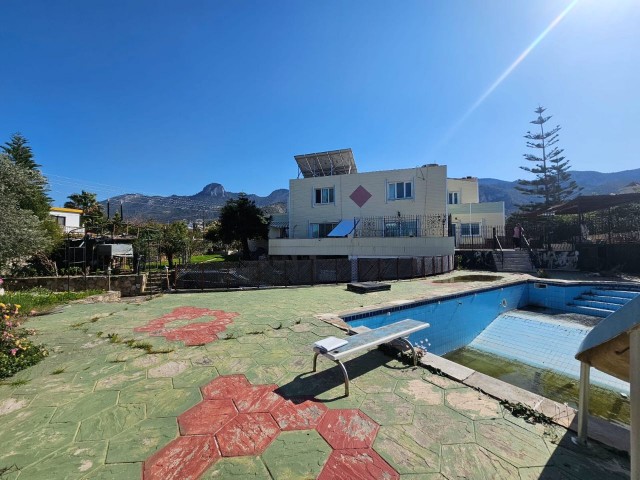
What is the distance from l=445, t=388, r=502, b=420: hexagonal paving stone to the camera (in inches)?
119

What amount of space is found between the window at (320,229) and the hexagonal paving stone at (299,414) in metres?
21.3

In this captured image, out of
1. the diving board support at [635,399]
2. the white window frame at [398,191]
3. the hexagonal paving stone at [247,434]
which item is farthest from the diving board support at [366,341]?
the white window frame at [398,191]

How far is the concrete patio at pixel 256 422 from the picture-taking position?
91.3 inches

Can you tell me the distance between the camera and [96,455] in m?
2.47

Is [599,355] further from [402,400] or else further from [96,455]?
[96,455]

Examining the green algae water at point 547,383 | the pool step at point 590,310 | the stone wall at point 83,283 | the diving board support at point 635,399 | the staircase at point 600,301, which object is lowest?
the green algae water at point 547,383

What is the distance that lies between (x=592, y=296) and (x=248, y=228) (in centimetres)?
2448

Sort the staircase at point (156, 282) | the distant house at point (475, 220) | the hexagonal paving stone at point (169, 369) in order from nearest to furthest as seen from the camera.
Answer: the hexagonal paving stone at point (169, 369)
the staircase at point (156, 282)
the distant house at point (475, 220)

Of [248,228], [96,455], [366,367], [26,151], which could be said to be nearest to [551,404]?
[366,367]

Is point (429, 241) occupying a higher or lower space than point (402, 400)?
higher

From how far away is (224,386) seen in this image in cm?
362

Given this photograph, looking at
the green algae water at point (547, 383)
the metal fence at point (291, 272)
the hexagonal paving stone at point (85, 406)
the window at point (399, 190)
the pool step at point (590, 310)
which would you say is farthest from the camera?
the window at point (399, 190)

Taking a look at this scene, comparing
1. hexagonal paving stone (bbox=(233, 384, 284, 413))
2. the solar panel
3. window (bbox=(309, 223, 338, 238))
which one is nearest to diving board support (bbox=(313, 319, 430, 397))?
hexagonal paving stone (bbox=(233, 384, 284, 413))

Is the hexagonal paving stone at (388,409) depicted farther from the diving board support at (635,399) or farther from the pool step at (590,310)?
the pool step at (590,310)
